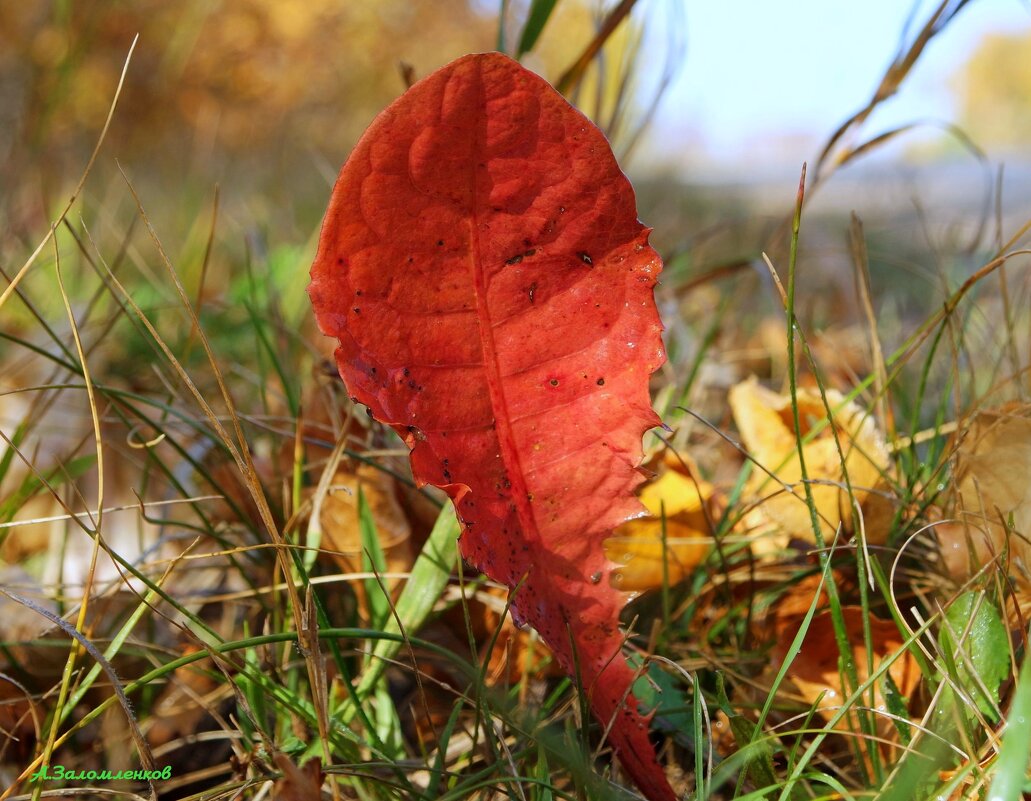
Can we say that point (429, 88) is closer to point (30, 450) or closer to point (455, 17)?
point (30, 450)

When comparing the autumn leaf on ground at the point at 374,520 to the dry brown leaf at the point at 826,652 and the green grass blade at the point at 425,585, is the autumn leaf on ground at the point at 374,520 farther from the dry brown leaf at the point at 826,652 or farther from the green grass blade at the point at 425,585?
the dry brown leaf at the point at 826,652

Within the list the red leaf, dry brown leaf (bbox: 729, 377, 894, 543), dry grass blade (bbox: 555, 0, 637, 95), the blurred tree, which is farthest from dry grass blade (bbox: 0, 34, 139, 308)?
the blurred tree

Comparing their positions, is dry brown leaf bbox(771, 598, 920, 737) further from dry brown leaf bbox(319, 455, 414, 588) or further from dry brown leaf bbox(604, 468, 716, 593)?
dry brown leaf bbox(319, 455, 414, 588)

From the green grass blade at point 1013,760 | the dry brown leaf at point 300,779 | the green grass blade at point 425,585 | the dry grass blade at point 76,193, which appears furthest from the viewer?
the green grass blade at point 425,585

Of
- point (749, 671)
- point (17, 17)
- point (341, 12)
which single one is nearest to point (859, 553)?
point (749, 671)

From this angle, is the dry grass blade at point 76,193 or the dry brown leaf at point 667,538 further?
the dry brown leaf at point 667,538

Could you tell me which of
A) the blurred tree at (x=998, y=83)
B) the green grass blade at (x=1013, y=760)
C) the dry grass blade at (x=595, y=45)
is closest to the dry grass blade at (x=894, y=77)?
the dry grass blade at (x=595, y=45)
